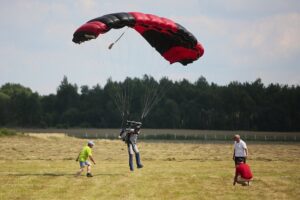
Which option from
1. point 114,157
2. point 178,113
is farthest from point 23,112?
point 114,157

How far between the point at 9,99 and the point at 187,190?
14284 cm

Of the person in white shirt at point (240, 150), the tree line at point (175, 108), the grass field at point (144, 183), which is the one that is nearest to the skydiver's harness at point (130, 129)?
the grass field at point (144, 183)

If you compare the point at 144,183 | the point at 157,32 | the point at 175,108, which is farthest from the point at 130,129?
the point at 175,108

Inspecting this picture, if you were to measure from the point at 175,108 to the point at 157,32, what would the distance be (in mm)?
103323

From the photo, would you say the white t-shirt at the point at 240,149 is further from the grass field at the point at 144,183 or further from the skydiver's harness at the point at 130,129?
→ the skydiver's harness at the point at 130,129

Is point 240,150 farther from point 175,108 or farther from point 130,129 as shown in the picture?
point 175,108

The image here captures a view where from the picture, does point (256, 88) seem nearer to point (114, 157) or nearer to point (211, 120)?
point (211, 120)

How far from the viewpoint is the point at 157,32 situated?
24.6 m

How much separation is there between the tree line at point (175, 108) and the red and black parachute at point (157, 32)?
83.7 metres

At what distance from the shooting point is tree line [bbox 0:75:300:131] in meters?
122

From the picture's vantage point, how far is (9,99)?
15438 cm

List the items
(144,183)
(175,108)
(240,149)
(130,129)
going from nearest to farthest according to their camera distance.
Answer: (144,183) < (240,149) < (130,129) < (175,108)

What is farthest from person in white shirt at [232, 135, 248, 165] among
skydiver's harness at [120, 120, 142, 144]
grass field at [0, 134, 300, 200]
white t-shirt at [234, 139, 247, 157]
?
skydiver's harness at [120, 120, 142, 144]

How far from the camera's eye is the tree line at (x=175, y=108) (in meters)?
122
